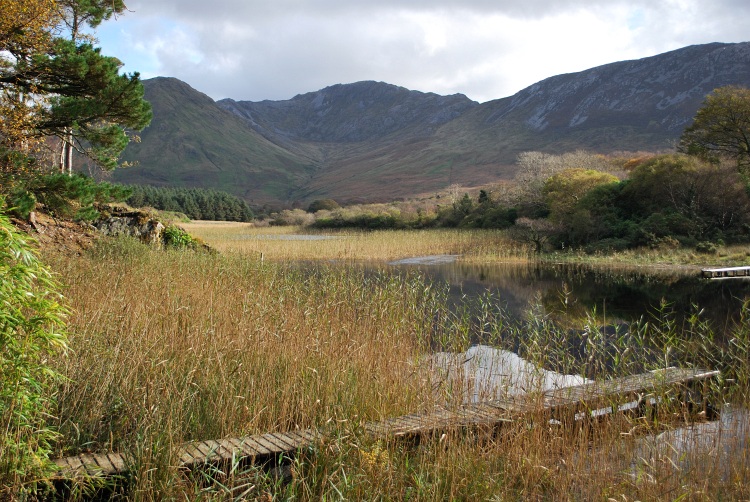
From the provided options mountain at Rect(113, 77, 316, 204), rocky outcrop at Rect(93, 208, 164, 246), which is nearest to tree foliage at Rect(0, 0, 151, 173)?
rocky outcrop at Rect(93, 208, 164, 246)

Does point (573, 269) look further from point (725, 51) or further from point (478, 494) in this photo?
point (725, 51)

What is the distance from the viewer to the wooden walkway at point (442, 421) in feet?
10.9

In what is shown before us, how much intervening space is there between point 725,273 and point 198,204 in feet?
236

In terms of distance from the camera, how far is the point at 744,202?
22891 millimetres

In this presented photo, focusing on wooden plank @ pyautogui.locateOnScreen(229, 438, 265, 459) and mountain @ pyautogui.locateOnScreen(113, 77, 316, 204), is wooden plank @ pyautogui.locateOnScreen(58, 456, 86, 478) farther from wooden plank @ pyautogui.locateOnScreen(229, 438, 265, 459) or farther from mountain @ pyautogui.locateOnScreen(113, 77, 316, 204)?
mountain @ pyautogui.locateOnScreen(113, 77, 316, 204)

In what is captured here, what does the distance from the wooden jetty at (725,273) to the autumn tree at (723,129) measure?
10309 millimetres

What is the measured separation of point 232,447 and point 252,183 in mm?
158456

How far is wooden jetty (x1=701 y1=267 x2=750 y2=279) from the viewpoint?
1698 cm

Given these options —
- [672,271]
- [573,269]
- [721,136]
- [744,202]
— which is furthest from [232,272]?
[721,136]

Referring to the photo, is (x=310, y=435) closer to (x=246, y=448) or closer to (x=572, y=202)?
(x=246, y=448)

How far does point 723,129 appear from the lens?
26.9 meters

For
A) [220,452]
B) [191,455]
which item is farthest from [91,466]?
[220,452]

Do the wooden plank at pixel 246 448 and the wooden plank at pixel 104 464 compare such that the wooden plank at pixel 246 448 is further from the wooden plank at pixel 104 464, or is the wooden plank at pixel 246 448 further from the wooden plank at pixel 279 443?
the wooden plank at pixel 104 464

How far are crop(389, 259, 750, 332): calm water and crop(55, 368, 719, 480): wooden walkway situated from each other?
13.4ft
